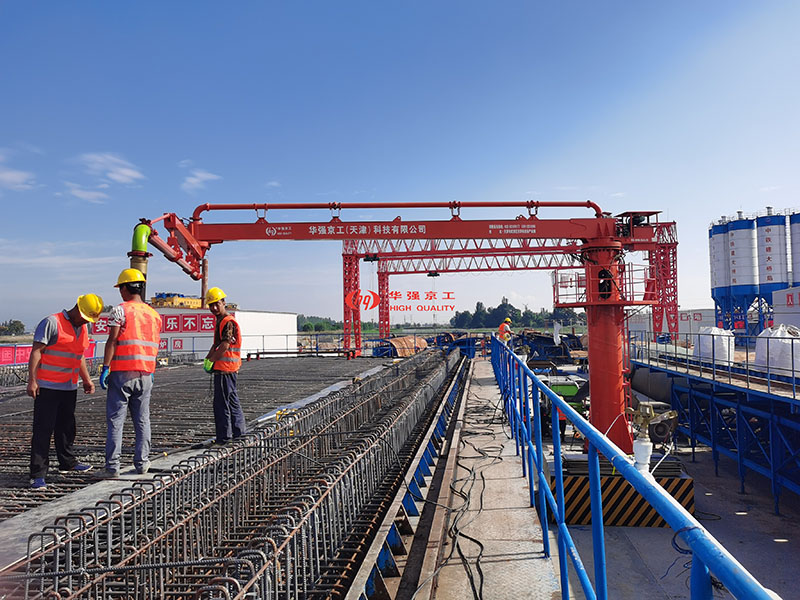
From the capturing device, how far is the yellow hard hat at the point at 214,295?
5867 millimetres

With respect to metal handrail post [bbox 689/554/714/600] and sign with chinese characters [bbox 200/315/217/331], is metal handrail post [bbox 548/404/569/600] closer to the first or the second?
metal handrail post [bbox 689/554/714/600]

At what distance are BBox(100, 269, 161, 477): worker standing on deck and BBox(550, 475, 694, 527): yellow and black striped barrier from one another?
6.41m

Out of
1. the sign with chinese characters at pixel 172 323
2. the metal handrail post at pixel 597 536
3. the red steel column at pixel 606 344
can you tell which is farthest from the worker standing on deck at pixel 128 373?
the sign with chinese characters at pixel 172 323

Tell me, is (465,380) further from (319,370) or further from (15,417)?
(15,417)

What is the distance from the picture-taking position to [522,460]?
565 cm

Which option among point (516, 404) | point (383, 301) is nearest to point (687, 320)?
point (383, 301)

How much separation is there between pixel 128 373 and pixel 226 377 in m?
1.23

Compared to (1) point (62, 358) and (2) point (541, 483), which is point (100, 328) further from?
(2) point (541, 483)

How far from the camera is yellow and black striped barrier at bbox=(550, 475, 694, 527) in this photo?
8133 mm

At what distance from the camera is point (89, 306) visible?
447 cm

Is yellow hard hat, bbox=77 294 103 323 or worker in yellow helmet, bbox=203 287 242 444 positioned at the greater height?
yellow hard hat, bbox=77 294 103 323

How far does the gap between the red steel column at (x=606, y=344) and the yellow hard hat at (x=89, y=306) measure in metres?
7.74

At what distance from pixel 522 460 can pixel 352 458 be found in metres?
2.46

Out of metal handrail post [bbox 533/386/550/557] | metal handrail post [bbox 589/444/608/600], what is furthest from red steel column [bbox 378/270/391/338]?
metal handrail post [bbox 589/444/608/600]
